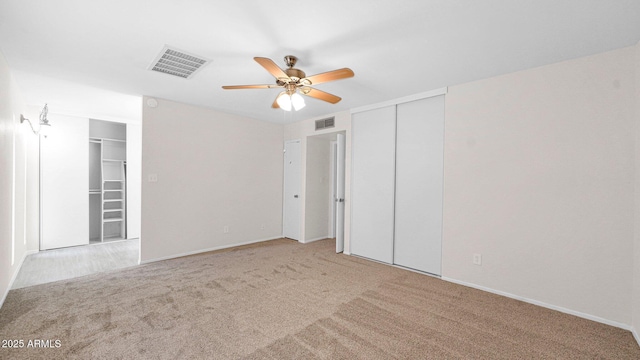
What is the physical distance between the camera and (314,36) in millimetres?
2211

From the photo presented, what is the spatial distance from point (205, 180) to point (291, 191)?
5.78 feet

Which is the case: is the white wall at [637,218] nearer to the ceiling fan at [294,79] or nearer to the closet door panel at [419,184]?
the closet door panel at [419,184]

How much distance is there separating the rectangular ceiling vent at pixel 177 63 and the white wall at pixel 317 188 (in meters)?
2.77

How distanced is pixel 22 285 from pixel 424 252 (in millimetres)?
4952

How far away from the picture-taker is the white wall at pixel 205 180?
4.05 metres

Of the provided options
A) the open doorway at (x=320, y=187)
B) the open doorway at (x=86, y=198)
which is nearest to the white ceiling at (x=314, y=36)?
the open doorway at (x=86, y=198)

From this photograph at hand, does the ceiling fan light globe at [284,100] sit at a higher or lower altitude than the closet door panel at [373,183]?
higher

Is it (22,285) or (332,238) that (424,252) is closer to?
(332,238)

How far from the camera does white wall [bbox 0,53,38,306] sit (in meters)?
2.65

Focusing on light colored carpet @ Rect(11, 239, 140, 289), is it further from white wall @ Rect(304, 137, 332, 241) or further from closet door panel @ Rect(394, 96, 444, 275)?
closet door panel @ Rect(394, 96, 444, 275)

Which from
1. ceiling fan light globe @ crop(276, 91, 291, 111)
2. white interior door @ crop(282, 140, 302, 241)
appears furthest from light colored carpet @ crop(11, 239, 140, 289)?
ceiling fan light globe @ crop(276, 91, 291, 111)

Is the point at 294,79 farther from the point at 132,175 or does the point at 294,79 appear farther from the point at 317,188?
the point at 132,175

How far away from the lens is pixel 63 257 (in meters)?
4.32

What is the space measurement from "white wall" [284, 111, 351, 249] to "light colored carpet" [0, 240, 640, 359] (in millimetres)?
1237
